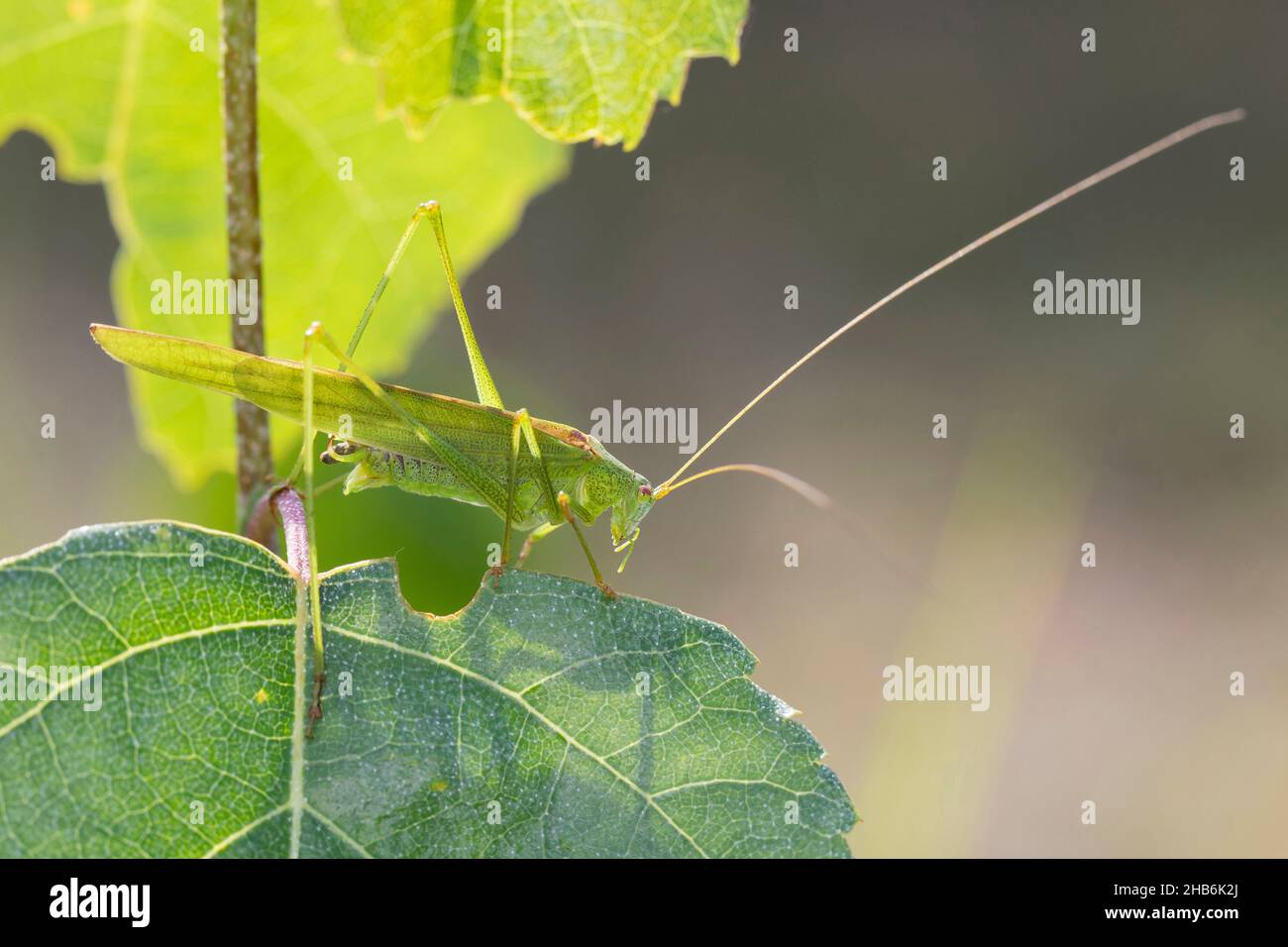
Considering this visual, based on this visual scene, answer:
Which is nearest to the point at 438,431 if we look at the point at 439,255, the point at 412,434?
the point at 412,434

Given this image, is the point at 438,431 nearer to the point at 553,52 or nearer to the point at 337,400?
the point at 337,400

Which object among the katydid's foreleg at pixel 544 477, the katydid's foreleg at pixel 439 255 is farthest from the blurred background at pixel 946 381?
the katydid's foreleg at pixel 439 255

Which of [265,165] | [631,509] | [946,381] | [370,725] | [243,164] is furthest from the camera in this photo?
[946,381]

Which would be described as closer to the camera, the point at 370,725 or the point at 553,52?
the point at 370,725

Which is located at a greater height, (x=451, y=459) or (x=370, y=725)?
(x=451, y=459)

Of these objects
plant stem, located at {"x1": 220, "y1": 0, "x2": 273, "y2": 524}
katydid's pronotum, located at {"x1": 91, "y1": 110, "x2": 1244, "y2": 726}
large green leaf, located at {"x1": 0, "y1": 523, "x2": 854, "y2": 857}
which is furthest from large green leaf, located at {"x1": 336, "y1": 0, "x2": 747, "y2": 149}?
large green leaf, located at {"x1": 0, "y1": 523, "x2": 854, "y2": 857}

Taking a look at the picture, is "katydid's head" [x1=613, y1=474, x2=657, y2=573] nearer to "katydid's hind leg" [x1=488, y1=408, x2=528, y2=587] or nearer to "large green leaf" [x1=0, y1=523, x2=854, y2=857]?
"katydid's hind leg" [x1=488, y1=408, x2=528, y2=587]
